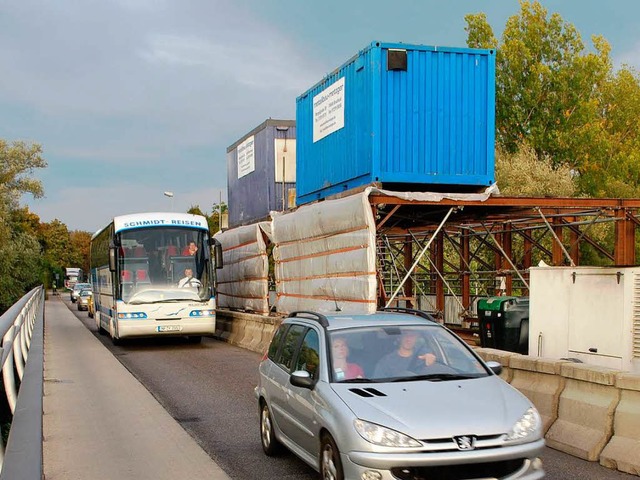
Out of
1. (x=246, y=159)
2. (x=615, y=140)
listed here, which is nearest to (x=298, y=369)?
(x=246, y=159)

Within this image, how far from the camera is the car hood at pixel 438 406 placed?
5414mm

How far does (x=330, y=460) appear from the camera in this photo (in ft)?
19.3

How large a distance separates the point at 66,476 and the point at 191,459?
117 centimetres

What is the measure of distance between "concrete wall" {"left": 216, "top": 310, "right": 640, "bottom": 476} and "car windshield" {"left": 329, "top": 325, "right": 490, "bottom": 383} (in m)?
1.32

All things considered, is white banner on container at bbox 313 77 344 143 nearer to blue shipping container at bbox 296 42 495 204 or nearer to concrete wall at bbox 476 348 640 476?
blue shipping container at bbox 296 42 495 204

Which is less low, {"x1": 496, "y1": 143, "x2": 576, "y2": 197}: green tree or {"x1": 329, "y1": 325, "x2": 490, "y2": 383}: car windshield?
{"x1": 496, "y1": 143, "x2": 576, "y2": 197}: green tree

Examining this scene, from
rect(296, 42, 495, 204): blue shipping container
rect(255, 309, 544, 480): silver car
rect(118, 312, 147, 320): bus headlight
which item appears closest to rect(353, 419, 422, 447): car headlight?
rect(255, 309, 544, 480): silver car

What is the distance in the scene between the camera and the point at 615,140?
56.0 meters

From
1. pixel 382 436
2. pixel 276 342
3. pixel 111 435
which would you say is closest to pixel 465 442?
pixel 382 436

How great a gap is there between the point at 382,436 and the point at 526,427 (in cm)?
109

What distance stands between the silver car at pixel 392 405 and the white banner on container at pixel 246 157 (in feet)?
61.8

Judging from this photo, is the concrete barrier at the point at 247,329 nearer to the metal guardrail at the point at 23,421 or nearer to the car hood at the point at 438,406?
the metal guardrail at the point at 23,421

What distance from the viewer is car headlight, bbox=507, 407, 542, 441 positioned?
5.53m

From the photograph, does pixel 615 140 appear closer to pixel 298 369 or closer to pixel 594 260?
pixel 594 260
